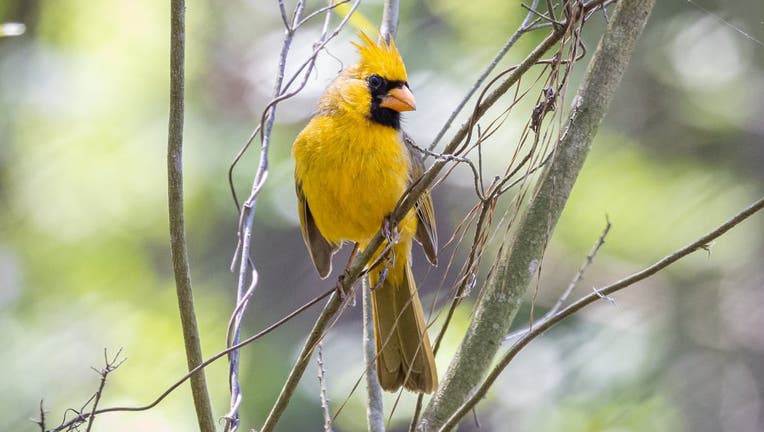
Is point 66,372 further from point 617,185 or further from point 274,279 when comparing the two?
point 617,185

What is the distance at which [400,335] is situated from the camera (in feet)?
9.33

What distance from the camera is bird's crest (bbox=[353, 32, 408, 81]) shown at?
296 centimetres

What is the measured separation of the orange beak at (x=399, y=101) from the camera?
295cm

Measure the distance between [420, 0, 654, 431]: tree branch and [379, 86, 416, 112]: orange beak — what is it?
27.8 inches

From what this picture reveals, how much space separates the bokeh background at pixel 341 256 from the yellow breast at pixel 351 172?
37.0 inches

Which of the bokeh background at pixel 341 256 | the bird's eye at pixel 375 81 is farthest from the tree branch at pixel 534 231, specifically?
the bokeh background at pixel 341 256

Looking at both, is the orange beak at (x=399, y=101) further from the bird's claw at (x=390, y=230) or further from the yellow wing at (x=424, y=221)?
the bird's claw at (x=390, y=230)

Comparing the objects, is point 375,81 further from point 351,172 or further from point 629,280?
point 629,280

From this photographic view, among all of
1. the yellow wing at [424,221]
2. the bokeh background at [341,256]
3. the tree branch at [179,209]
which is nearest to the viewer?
the tree branch at [179,209]

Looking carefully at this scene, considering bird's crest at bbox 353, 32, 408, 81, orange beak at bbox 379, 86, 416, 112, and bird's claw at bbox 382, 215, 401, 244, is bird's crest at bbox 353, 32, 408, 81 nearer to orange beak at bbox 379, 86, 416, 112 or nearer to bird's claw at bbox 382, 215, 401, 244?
orange beak at bbox 379, 86, 416, 112

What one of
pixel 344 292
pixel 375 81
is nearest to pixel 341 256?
pixel 375 81

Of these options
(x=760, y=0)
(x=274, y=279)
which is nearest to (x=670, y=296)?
(x=760, y=0)

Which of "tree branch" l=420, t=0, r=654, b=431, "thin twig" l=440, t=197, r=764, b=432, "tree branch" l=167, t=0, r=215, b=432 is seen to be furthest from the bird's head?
"thin twig" l=440, t=197, r=764, b=432

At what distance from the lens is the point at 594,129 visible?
2.38 m
